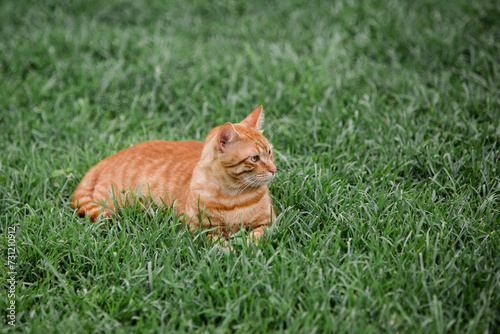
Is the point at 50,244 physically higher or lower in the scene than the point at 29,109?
lower

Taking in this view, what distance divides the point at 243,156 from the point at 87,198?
1.31 meters

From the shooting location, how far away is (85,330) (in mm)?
2352

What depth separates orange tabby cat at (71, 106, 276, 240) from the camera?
2.86 metres

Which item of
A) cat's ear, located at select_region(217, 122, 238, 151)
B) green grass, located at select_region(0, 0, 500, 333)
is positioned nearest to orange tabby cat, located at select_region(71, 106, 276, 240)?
cat's ear, located at select_region(217, 122, 238, 151)

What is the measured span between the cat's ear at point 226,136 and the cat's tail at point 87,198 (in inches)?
41.0

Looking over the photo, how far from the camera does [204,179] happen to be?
9.71 feet

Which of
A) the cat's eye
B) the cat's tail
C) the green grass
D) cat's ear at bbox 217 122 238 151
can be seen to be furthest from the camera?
the cat's tail

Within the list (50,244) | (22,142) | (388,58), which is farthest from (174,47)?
(50,244)

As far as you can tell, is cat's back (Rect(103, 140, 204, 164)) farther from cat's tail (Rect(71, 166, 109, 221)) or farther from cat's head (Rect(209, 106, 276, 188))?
cat's head (Rect(209, 106, 276, 188))

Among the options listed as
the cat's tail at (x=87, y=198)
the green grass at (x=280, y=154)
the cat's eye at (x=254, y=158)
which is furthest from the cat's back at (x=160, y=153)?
the cat's eye at (x=254, y=158)

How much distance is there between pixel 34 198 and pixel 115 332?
1581 mm

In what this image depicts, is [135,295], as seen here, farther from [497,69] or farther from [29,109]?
[497,69]

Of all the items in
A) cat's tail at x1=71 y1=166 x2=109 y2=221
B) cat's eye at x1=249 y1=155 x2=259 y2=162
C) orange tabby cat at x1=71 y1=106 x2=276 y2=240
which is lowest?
cat's tail at x1=71 y1=166 x2=109 y2=221

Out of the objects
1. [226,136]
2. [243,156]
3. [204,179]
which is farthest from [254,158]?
[204,179]
